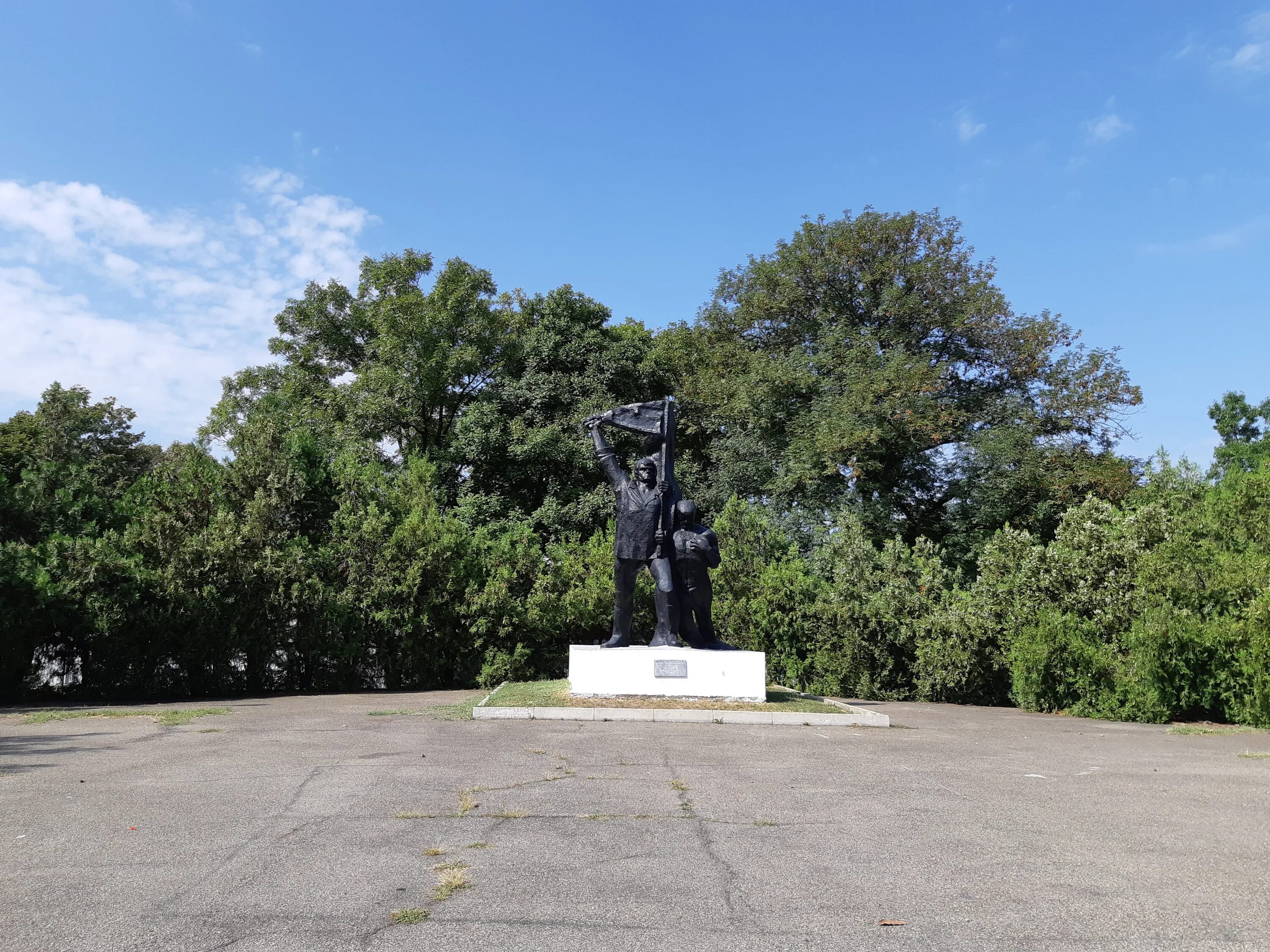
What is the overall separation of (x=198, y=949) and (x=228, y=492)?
1469 centimetres

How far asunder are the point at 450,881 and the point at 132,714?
29.9ft

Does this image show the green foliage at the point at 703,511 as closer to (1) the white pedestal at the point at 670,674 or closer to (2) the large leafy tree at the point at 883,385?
(2) the large leafy tree at the point at 883,385

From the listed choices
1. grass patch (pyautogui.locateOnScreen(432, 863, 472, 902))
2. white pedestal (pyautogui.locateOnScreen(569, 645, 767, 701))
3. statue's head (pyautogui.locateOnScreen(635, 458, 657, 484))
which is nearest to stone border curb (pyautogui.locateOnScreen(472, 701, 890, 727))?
white pedestal (pyautogui.locateOnScreen(569, 645, 767, 701))

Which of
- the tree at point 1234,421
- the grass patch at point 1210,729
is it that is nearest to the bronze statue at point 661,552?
the grass patch at point 1210,729

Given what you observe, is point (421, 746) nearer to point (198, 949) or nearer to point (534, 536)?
point (198, 949)

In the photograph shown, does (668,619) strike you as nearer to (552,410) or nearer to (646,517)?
(646,517)

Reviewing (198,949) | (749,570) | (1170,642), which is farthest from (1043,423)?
(198,949)

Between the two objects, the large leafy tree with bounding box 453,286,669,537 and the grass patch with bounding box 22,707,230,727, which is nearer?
the grass patch with bounding box 22,707,230,727

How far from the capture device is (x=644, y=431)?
522 inches

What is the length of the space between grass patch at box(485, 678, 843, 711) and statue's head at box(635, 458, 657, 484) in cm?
312

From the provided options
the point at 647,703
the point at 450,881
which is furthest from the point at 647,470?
the point at 450,881

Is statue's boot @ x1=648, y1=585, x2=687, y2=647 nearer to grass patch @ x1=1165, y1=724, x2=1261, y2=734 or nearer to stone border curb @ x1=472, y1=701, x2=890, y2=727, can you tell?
stone border curb @ x1=472, y1=701, x2=890, y2=727

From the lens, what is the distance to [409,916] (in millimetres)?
3494

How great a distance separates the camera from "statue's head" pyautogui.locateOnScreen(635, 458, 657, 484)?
13.0 m
